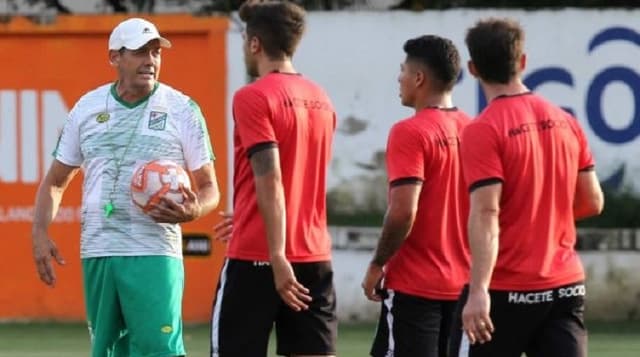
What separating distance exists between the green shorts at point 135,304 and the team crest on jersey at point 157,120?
0.59 metres

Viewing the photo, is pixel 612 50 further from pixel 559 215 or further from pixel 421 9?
pixel 559 215

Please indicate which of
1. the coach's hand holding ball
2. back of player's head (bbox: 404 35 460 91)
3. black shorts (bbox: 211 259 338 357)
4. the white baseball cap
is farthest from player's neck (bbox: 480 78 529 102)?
the white baseball cap

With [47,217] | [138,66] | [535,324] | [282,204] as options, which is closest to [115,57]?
[138,66]

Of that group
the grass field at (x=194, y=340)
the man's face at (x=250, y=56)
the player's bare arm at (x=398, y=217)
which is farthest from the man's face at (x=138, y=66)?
the grass field at (x=194, y=340)

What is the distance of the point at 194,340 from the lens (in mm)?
11945

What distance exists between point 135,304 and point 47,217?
61cm

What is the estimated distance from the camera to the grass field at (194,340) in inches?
440

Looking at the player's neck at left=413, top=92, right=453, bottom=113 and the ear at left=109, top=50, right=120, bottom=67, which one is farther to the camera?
the ear at left=109, top=50, right=120, bottom=67

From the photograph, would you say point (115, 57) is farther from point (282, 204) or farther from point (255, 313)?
point (255, 313)

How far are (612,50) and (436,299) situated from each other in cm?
634

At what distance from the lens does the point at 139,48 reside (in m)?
7.25

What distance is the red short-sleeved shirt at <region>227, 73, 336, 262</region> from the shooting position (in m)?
6.57

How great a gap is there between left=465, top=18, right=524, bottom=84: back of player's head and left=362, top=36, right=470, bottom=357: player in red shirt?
36.0 inches

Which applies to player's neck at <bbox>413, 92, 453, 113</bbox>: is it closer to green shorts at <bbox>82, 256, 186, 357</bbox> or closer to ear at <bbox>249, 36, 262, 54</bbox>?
ear at <bbox>249, 36, 262, 54</bbox>
